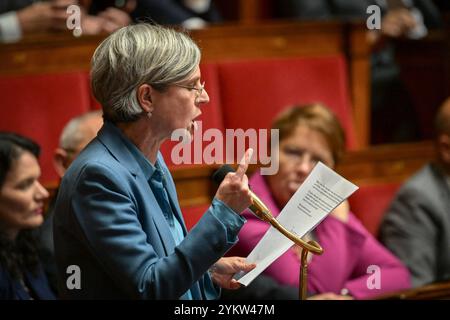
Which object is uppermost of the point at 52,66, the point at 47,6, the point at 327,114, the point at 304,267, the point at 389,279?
the point at 47,6

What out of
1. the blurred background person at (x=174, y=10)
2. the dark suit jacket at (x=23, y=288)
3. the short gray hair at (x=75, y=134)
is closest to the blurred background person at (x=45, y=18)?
the blurred background person at (x=174, y=10)

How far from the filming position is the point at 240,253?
110 cm

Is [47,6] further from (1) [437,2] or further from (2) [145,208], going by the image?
(1) [437,2]

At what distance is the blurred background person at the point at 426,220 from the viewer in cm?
158

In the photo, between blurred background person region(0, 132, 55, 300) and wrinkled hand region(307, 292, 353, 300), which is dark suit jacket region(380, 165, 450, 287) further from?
blurred background person region(0, 132, 55, 300)

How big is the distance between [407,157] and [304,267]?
0.88 m

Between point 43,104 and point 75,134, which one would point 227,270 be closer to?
point 75,134

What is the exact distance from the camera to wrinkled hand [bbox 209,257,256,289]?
0.95 meters

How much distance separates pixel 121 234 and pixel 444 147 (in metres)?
0.96

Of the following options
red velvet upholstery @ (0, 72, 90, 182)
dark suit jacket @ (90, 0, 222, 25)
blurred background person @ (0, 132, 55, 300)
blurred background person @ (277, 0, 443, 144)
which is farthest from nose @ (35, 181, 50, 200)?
blurred background person @ (277, 0, 443, 144)

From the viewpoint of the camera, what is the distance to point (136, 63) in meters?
0.86

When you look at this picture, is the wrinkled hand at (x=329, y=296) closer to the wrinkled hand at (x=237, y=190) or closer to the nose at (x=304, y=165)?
the nose at (x=304, y=165)

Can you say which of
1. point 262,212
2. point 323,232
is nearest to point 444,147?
point 323,232

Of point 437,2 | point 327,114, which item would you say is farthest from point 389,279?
point 437,2
